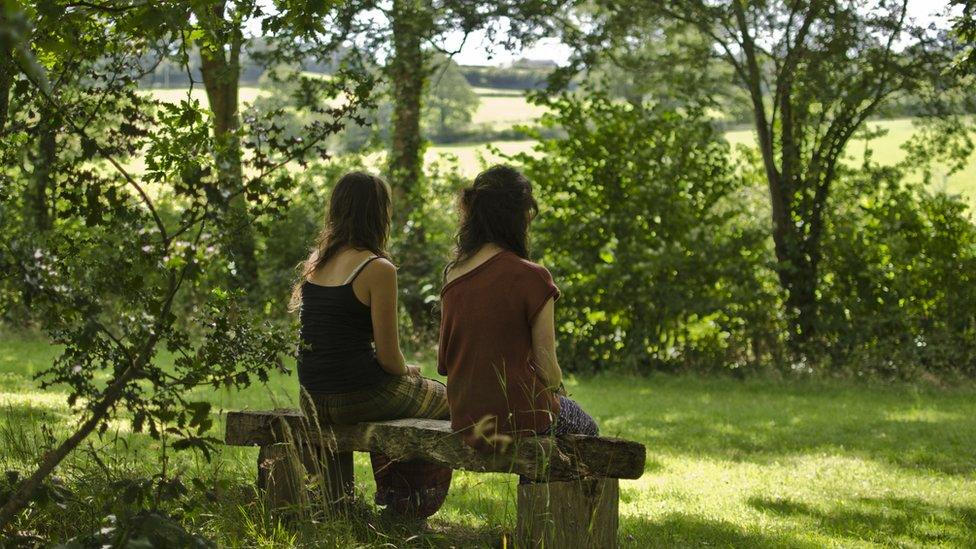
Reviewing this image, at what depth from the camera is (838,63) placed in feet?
42.4

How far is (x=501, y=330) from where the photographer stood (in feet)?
15.5

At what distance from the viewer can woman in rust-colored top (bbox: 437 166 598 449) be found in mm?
4703

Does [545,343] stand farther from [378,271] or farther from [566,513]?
[378,271]

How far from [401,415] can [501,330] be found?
0.82m

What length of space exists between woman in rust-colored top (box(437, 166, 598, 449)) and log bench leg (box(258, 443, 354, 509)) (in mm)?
678

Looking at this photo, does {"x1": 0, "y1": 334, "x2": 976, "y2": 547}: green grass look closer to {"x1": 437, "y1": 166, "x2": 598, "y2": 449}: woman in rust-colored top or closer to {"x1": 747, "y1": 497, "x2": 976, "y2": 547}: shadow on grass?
{"x1": 747, "y1": 497, "x2": 976, "y2": 547}: shadow on grass

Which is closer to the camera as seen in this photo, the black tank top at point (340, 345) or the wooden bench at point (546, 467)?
the wooden bench at point (546, 467)

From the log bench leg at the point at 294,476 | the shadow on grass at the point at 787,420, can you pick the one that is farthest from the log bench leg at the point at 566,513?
the shadow on grass at the point at 787,420

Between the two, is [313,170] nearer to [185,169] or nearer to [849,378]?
[849,378]

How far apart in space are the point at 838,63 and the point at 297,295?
924 centimetres

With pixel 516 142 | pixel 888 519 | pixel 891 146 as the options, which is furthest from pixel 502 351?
pixel 516 142

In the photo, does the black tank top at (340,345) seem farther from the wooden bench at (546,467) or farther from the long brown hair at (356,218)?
the wooden bench at (546,467)

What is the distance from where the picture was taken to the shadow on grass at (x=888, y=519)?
5.86 metres

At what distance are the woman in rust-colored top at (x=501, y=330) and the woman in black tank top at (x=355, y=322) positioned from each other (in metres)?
0.40
